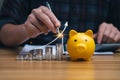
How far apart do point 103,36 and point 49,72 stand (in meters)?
0.54

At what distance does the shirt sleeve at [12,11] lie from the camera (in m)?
1.53

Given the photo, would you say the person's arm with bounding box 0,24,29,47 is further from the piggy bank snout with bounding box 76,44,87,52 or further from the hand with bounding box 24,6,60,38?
the piggy bank snout with bounding box 76,44,87,52

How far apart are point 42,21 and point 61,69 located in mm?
233

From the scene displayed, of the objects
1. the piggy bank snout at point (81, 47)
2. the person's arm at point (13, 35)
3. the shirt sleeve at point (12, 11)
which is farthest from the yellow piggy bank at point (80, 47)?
the shirt sleeve at point (12, 11)

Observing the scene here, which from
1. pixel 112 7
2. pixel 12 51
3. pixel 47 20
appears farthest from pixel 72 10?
pixel 47 20

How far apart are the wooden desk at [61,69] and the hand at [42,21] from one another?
12 cm

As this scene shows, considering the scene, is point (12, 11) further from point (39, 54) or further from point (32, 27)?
point (39, 54)

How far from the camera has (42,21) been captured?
108 centimetres

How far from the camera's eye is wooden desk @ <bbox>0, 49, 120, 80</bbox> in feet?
2.64

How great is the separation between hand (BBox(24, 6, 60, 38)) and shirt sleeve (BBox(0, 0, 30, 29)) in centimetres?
38

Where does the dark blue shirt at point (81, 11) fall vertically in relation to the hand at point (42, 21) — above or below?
above

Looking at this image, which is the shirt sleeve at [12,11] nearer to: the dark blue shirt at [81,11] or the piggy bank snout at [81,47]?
the dark blue shirt at [81,11]

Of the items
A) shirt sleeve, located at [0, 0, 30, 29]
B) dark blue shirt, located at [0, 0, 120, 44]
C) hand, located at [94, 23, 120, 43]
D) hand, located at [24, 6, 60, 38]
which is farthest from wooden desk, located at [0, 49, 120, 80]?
dark blue shirt, located at [0, 0, 120, 44]

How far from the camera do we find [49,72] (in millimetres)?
859
